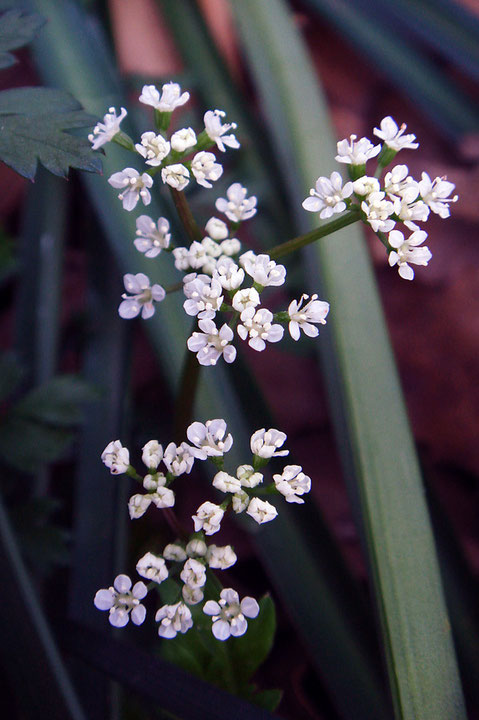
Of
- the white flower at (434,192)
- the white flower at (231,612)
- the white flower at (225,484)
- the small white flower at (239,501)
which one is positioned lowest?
the white flower at (231,612)

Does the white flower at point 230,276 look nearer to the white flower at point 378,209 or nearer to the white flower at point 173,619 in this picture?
the white flower at point 378,209

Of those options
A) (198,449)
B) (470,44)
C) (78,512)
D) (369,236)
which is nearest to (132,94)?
(369,236)

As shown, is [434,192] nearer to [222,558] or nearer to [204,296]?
[204,296]

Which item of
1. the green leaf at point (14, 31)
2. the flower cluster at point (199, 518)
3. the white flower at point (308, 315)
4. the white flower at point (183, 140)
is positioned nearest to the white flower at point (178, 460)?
the flower cluster at point (199, 518)

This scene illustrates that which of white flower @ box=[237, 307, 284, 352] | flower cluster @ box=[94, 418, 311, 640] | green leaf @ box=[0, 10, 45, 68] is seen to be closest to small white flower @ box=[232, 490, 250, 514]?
flower cluster @ box=[94, 418, 311, 640]

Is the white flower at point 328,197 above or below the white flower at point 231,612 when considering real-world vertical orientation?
above

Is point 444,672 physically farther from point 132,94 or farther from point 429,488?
point 132,94
